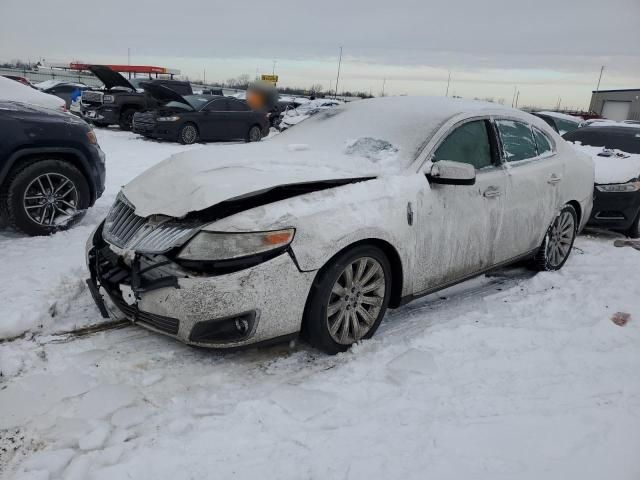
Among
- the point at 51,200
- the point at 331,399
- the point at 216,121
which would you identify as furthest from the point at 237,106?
the point at 331,399

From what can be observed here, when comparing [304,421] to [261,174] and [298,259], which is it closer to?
[298,259]

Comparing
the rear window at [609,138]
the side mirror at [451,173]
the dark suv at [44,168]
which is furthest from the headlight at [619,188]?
the dark suv at [44,168]

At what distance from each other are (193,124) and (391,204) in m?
12.1

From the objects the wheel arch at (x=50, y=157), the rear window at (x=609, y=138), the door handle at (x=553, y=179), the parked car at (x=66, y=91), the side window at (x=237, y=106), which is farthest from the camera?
the parked car at (x=66, y=91)

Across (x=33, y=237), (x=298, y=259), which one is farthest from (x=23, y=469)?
(x=33, y=237)

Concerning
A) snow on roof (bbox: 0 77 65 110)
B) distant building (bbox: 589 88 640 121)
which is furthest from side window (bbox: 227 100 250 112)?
distant building (bbox: 589 88 640 121)

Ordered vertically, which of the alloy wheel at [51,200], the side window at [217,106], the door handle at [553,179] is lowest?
the alloy wheel at [51,200]

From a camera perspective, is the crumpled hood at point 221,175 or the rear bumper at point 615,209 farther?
the rear bumper at point 615,209

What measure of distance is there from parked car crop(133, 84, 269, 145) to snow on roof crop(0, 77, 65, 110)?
7297mm

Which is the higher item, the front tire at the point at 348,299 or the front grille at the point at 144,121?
the front grille at the point at 144,121

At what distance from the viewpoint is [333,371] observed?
2.94 meters

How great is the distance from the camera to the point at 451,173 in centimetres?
337

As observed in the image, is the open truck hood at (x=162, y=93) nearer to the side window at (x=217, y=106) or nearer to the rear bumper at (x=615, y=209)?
the side window at (x=217, y=106)

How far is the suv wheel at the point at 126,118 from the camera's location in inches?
612
